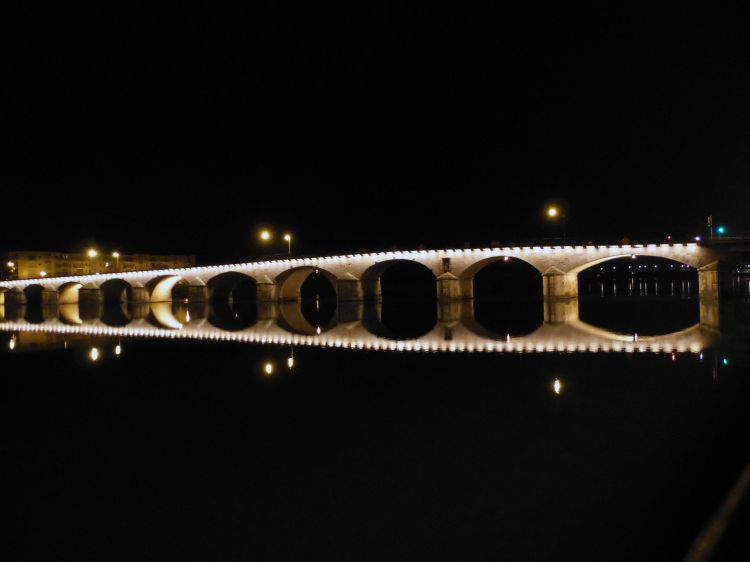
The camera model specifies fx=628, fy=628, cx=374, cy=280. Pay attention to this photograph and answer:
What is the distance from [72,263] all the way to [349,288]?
61575 millimetres

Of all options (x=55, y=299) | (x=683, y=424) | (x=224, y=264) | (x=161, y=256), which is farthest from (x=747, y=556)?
(x=161, y=256)

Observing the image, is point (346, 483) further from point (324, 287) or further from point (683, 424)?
point (324, 287)

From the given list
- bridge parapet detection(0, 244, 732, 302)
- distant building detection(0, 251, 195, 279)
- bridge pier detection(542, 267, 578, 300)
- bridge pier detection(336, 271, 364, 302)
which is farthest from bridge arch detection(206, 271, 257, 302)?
bridge pier detection(542, 267, 578, 300)

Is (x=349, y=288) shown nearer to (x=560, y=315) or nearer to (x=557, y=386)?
(x=560, y=315)

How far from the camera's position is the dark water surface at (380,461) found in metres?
4.45

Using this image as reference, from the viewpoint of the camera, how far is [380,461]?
6094mm

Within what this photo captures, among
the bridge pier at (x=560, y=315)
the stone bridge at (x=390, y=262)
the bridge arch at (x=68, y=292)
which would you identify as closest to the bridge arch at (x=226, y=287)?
the stone bridge at (x=390, y=262)

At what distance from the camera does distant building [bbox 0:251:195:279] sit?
81875 millimetres

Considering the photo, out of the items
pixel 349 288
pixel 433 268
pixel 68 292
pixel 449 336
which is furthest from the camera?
pixel 68 292

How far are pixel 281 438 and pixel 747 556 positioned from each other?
4.77 m

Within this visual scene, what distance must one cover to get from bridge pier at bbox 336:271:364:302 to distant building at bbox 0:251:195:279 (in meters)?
43.3

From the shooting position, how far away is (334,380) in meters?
11.0

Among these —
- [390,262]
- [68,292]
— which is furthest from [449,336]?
[68,292]

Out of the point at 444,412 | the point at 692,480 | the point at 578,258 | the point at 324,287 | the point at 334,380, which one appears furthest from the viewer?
the point at 324,287
